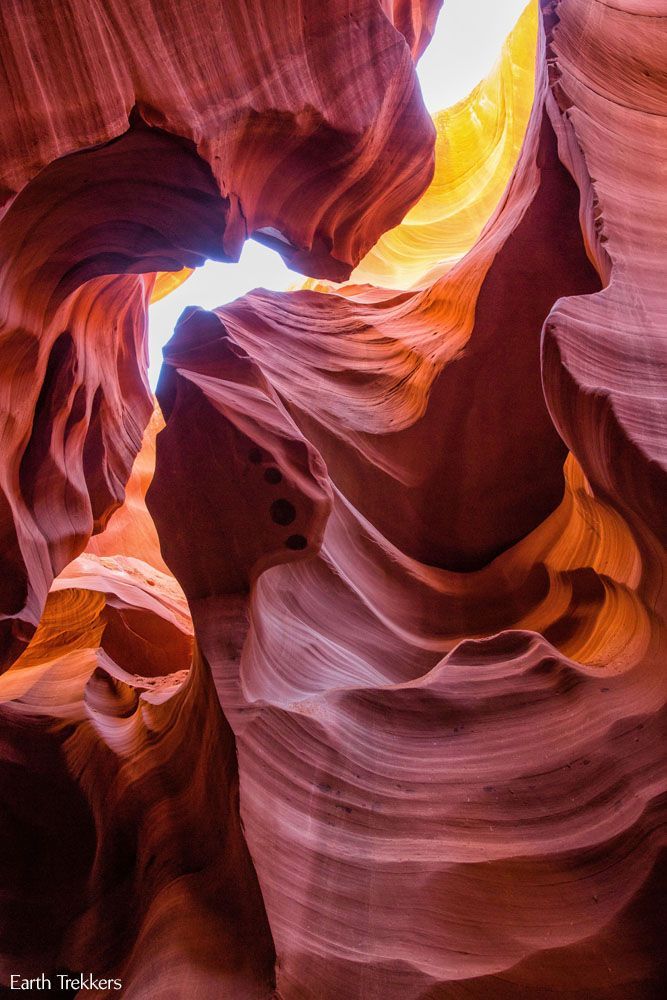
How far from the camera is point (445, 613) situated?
19.0 feet

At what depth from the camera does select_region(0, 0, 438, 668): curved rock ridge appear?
3367 mm

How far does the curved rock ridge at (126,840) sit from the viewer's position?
11.2 feet

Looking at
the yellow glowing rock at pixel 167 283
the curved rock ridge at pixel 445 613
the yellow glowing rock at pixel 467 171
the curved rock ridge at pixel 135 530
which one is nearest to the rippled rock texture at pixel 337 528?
the curved rock ridge at pixel 445 613

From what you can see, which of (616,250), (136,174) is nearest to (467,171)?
(616,250)

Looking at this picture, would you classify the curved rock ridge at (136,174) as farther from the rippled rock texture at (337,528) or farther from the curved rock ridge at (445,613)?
the curved rock ridge at (445,613)

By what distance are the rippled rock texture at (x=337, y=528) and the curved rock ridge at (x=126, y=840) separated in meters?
0.02

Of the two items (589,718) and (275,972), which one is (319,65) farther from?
(275,972)

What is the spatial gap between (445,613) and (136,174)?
3.66 m

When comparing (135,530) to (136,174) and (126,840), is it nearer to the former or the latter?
(126,840)

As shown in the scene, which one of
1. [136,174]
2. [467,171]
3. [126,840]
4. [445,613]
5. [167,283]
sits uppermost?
[467,171]

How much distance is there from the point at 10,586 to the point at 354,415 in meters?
3.09

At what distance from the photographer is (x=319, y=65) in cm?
480

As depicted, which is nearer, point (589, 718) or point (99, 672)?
point (589, 718)

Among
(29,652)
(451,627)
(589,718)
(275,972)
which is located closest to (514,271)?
(451,627)
